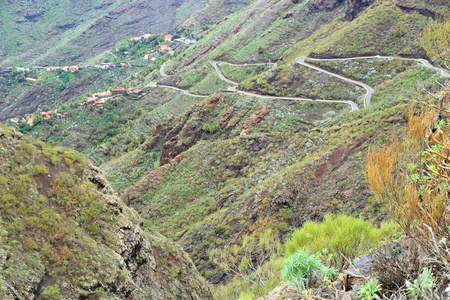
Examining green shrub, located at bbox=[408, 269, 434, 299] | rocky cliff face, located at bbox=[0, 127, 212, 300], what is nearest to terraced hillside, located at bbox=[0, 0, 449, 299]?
rocky cliff face, located at bbox=[0, 127, 212, 300]

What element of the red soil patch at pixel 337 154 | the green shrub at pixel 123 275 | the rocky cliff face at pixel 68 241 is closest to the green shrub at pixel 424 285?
the rocky cliff face at pixel 68 241

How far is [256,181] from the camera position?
1142 inches

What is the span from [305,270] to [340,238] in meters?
2.75

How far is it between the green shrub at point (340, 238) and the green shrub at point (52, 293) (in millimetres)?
7853

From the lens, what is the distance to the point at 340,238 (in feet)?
25.1

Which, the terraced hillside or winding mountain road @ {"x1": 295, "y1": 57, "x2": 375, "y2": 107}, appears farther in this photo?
winding mountain road @ {"x1": 295, "y1": 57, "x2": 375, "y2": 107}

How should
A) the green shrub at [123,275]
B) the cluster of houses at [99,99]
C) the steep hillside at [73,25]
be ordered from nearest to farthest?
the green shrub at [123,275] < the cluster of houses at [99,99] < the steep hillside at [73,25]

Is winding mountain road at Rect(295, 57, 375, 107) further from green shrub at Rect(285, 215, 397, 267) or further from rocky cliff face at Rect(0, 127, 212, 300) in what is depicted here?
green shrub at Rect(285, 215, 397, 267)

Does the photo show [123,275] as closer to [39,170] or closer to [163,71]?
[39,170]

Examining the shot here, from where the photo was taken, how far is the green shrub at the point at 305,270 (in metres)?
5.23

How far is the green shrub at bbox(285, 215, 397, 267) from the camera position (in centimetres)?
761

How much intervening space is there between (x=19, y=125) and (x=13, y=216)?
237 ft

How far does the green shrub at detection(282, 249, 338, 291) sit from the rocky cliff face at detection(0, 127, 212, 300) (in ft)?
27.9

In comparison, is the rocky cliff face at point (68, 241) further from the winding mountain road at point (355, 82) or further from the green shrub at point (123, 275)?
the winding mountain road at point (355, 82)
